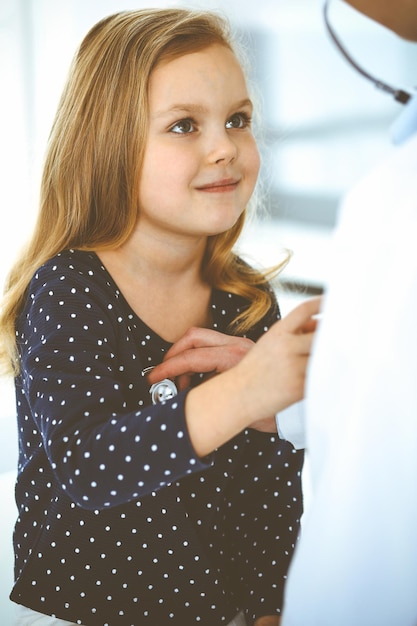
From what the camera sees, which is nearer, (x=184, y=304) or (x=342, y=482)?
(x=342, y=482)

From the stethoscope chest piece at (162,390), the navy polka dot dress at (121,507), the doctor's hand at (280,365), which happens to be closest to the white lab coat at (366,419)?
the doctor's hand at (280,365)

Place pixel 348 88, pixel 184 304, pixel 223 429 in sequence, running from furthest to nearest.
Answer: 1. pixel 348 88
2. pixel 184 304
3. pixel 223 429

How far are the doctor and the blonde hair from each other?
523mm

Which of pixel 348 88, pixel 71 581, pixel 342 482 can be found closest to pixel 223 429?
pixel 342 482

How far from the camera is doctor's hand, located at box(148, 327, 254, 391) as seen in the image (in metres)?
0.97

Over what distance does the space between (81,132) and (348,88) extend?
79.2 inches

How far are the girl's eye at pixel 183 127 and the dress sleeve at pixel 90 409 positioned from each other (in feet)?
0.76

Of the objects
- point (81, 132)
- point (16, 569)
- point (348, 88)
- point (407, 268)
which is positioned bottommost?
point (16, 569)

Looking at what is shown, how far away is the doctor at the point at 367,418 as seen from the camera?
458mm

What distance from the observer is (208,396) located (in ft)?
2.13

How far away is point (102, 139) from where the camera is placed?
1.00 metres

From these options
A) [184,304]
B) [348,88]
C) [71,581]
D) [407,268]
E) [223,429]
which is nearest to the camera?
[407,268]

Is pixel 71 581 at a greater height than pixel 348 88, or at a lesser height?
lesser

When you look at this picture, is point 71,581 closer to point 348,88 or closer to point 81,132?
point 81,132
